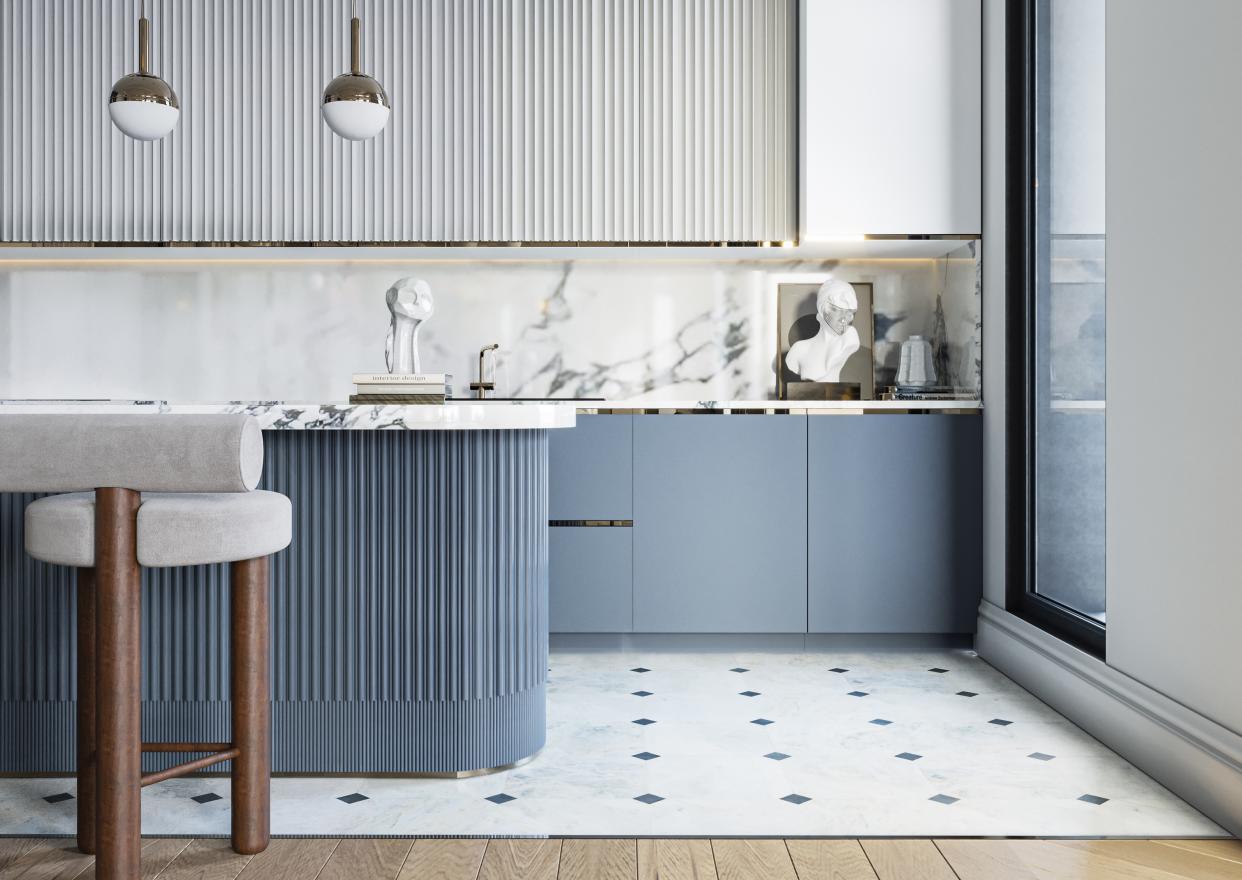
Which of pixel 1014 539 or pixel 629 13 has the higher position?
pixel 629 13

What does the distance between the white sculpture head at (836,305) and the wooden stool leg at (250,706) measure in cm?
254

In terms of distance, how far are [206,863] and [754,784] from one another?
3.63 feet

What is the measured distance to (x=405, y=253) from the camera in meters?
3.72

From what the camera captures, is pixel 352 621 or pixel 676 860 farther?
pixel 352 621

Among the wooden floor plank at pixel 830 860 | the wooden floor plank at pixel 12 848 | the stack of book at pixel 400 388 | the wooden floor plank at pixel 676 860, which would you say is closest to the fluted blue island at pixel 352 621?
the stack of book at pixel 400 388

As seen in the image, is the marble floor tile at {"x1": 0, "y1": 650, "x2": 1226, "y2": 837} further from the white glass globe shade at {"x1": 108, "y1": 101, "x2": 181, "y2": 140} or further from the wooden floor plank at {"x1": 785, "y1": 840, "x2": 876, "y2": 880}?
the white glass globe shade at {"x1": 108, "y1": 101, "x2": 181, "y2": 140}

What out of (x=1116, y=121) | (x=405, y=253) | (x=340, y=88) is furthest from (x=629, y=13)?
(x=1116, y=121)

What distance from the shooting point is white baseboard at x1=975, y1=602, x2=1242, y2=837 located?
1.95 m

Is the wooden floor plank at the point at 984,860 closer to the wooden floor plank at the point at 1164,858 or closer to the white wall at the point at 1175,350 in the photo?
the wooden floor plank at the point at 1164,858

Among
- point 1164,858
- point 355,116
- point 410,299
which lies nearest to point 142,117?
point 355,116

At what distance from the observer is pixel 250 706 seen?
1752 millimetres

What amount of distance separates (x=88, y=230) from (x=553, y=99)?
1778mm

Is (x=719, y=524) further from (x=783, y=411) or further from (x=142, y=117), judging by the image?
(x=142, y=117)

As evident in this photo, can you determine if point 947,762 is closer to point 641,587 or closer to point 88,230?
point 641,587
